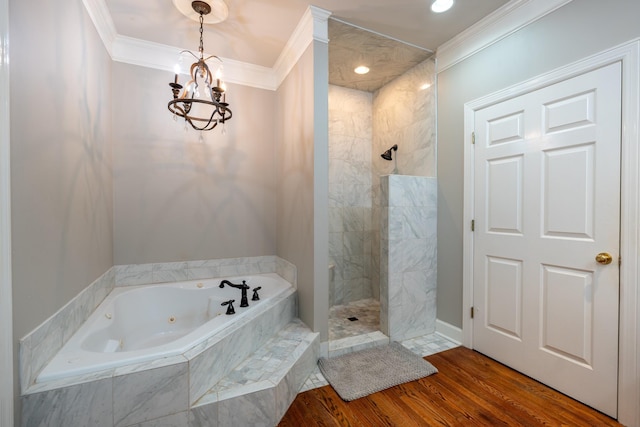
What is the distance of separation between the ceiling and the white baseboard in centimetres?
257

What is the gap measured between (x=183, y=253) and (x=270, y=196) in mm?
1035

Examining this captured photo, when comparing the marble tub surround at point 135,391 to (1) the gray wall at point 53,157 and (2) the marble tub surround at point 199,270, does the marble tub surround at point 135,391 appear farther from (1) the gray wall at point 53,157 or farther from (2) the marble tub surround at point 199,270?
(2) the marble tub surround at point 199,270

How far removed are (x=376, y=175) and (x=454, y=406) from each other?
249 cm

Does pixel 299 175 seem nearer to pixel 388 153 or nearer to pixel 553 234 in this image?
pixel 388 153

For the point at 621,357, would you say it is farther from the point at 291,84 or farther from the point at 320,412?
the point at 291,84

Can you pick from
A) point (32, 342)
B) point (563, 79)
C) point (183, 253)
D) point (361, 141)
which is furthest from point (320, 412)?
point (361, 141)

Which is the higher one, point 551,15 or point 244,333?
point 551,15

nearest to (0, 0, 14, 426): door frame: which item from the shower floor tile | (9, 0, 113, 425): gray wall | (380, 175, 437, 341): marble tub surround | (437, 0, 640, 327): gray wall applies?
(9, 0, 113, 425): gray wall

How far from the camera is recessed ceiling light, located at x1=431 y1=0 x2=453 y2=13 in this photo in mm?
1948

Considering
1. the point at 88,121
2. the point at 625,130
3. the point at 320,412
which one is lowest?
the point at 320,412

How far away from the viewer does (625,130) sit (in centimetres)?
148

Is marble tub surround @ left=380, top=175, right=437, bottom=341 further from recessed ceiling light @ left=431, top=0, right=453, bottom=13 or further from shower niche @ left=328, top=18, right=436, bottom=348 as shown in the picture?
recessed ceiling light @ left=431, top=0, right=453, bottom=13

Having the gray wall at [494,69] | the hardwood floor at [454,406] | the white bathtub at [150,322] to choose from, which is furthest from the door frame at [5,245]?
the gray wall at [494,69]

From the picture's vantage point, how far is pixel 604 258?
1549 millimetres
